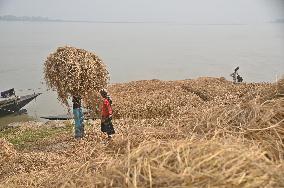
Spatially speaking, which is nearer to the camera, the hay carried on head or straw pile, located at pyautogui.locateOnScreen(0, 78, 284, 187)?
straw pile, located at pyautogui.locateOnScreen(0, 78, 284, 187)

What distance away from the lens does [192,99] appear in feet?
56.6

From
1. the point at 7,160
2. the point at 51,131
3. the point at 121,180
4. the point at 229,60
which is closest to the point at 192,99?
the point at 51,131

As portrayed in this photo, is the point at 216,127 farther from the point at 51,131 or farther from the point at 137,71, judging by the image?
the point at 137,71

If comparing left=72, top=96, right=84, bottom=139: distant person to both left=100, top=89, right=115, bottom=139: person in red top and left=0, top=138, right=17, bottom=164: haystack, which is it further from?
left=0, top=138, right=17, bottom=164: haystack

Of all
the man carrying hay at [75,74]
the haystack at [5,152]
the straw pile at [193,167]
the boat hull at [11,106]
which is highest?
the man carrying hay at [75,74]

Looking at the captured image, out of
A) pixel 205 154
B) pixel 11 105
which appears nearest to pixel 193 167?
pixel 205 154

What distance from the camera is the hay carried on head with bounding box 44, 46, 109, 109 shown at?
11023mm

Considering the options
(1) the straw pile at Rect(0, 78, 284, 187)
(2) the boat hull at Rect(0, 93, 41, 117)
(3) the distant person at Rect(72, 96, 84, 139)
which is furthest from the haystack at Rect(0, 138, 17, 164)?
(2) the boat hull at Rect(0, 93, 41, 117)

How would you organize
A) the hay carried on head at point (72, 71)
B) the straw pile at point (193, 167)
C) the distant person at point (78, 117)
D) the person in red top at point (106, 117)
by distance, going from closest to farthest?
the straw pile at point (193, 167) < the person in red top at point (106, 117) < the hay carried on head at point (72, 71) < the distant person at point (78, 117)

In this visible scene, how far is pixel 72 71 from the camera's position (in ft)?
36.3

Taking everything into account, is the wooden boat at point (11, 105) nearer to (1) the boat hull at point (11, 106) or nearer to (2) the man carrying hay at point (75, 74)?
(1) the boat hull at point (11, 106)

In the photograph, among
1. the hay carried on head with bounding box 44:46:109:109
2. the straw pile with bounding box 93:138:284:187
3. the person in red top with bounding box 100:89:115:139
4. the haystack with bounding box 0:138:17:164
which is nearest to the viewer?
the straw pile with bounding box 93:138:284:187

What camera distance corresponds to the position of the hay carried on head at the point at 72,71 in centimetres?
1102

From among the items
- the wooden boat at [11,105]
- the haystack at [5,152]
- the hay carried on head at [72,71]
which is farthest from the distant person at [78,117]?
the wooden boat at [11,105]
